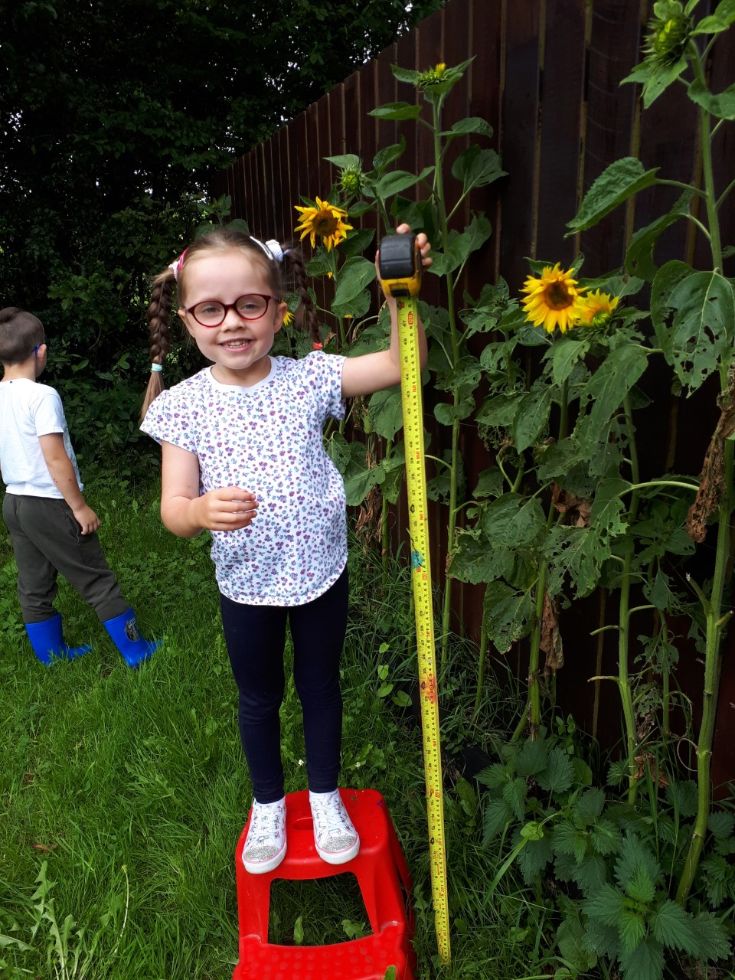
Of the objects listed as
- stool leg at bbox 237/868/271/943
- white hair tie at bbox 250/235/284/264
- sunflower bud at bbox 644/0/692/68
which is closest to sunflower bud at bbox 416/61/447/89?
white hair tie at bbox 250/235/284/264

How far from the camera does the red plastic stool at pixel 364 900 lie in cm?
161

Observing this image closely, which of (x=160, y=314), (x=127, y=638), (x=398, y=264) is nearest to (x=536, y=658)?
(x=398, y=264)

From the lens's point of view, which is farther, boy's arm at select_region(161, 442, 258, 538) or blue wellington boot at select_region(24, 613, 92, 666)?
blue wellington boot at select_region(24, 613, 92, 666)

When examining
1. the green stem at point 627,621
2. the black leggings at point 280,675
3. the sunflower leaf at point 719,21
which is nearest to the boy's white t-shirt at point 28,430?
the black leggings at point 280,675

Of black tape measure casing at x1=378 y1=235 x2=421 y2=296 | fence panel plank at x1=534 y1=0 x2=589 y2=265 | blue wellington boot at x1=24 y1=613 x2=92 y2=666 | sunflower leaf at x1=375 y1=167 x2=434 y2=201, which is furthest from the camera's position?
blue wellington boot at x1=24 y1=613 x2=92 y2=666

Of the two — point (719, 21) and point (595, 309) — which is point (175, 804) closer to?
point (595, 309)

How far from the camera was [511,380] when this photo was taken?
187cm

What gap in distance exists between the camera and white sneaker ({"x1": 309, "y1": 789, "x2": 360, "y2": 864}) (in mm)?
1699

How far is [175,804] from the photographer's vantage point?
87.5 inches

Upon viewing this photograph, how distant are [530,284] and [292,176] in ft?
10.8

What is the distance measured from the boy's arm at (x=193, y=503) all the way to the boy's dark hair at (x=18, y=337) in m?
1.67

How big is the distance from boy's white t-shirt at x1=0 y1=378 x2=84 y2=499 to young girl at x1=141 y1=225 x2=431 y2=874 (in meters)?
1.32

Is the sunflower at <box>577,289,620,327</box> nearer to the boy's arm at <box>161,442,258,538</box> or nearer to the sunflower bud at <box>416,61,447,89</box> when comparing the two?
the boy's arm at <box>161,442,258,538</box>

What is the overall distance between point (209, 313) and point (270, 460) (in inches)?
12.8
